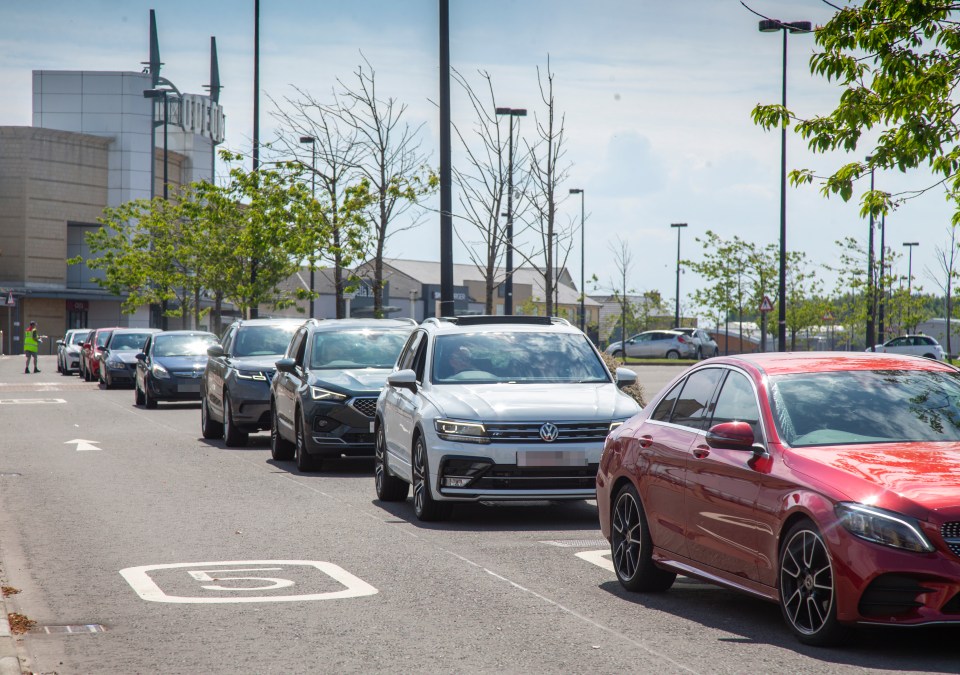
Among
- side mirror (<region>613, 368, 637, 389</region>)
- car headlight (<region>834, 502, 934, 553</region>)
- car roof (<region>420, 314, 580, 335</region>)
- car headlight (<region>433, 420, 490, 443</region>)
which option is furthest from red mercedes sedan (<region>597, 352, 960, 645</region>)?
car roof (<region>420, 314, 580, 335</region>)

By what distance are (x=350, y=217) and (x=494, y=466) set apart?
24.4 metres

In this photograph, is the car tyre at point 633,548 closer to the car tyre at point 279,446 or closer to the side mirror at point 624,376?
the side mirror at point 624,376

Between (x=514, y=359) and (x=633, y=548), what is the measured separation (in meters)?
4.65

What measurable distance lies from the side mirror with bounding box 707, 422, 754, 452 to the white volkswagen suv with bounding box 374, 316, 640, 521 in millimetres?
4115

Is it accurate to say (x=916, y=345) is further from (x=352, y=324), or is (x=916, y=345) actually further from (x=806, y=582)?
(x=806, y=582)

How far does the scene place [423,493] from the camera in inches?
460

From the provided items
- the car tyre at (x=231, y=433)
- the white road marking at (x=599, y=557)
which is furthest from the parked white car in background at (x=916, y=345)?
the white road marking at (x=599, y=557)

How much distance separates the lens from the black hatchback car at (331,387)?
52.3ft

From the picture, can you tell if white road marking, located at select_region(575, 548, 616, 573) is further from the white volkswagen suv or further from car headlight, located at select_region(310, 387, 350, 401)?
car headlight, located at select_region(310, 387, 350, 401)

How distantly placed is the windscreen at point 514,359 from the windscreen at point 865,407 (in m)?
5.25

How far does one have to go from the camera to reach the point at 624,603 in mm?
8055

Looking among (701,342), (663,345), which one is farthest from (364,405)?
(701,342)

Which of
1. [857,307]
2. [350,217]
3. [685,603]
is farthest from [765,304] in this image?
[685,603]

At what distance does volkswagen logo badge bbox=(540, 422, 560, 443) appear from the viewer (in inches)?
446
